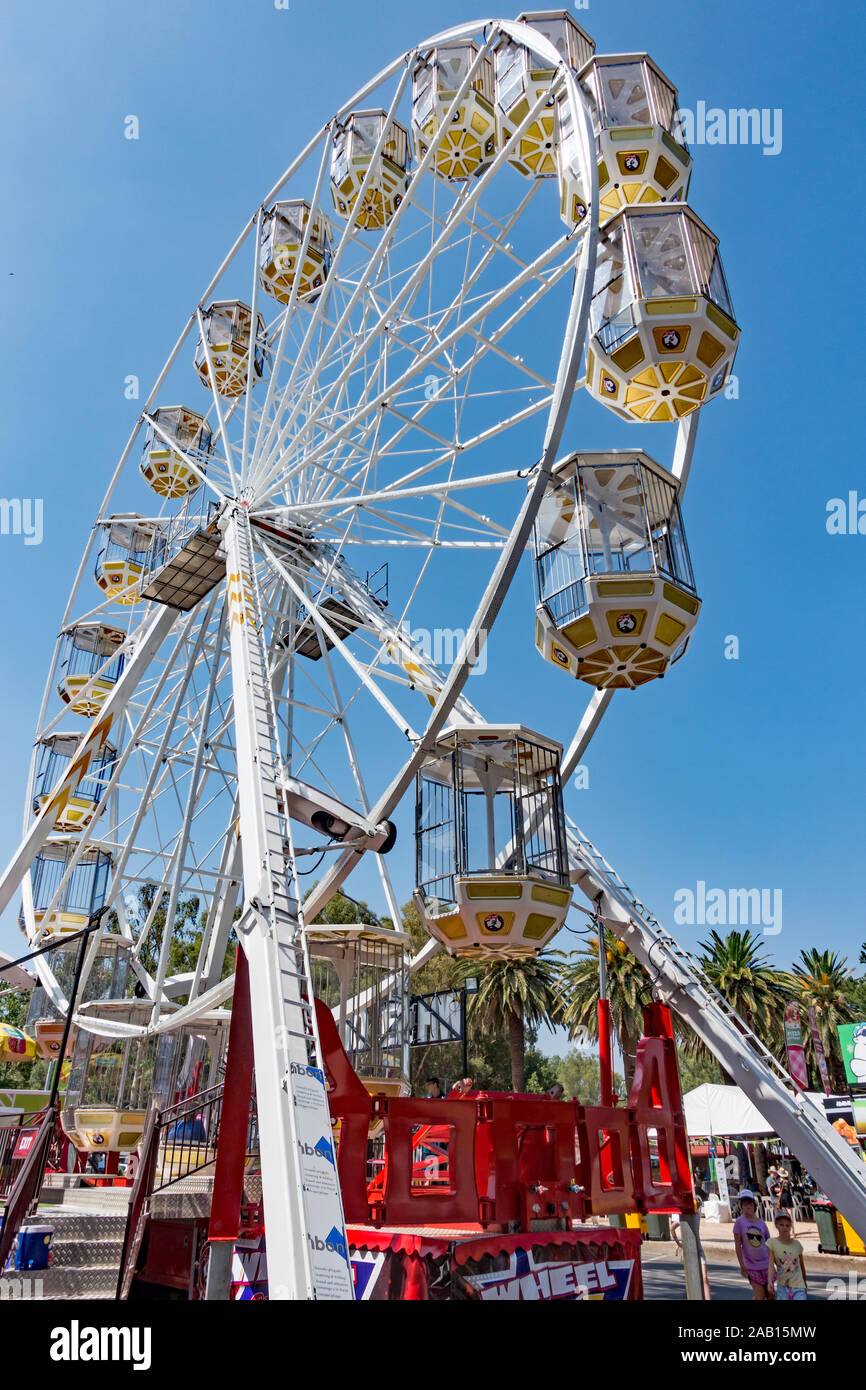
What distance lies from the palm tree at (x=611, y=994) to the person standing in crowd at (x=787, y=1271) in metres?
25.4

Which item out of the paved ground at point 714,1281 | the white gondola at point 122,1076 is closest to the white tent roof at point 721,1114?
the paved ground at point 714,1281

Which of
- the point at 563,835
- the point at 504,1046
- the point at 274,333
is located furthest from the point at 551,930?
the point at 504,1046

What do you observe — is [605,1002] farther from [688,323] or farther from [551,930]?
[688,323]

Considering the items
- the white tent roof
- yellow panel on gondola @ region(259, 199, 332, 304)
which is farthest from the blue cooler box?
the white tent roof

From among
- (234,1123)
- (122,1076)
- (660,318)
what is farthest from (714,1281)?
(660,318)

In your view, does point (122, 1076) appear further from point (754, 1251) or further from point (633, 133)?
point (633, 133)

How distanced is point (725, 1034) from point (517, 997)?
26.0 meters

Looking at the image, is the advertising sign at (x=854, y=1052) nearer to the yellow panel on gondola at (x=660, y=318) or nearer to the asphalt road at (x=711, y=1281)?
the asphalt road at (x=711, y=1281)

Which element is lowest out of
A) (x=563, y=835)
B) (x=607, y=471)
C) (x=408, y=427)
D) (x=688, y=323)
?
(x=563, y=835)

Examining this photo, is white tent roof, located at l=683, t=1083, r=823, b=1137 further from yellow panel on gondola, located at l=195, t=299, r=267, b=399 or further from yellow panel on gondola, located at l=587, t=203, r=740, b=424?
yellow panel on gondola, located at l=195, t=299, r=267, b=399

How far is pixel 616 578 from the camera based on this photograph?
1024cm

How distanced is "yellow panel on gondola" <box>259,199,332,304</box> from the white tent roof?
21.4 meters

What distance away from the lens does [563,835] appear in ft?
38.0

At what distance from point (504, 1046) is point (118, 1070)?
39.2 m
